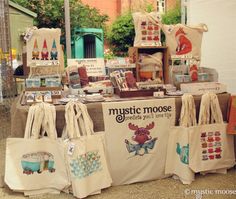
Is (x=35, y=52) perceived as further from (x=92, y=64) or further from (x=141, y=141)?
(x=141, y=141)

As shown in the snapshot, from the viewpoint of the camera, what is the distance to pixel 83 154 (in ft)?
6.52

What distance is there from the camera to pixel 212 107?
2.31 metres

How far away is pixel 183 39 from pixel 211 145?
3.00 ft

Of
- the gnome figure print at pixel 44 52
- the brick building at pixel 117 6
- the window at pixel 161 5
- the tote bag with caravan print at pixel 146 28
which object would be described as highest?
the window at pixel 161 5

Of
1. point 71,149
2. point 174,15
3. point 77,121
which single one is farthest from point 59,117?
point 174,15

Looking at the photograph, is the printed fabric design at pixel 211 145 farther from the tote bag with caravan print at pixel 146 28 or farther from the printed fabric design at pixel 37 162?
the printed fabric design at pixel 37 162

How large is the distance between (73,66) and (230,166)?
1477mm

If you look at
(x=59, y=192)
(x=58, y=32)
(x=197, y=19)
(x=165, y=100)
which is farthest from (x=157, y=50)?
(x=197, y=19)

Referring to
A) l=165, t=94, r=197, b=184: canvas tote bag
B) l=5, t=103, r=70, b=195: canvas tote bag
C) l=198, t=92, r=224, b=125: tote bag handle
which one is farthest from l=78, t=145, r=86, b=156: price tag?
l=198, t=92, r=224, b=125: tote bag handle

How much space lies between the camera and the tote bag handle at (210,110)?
2.26m

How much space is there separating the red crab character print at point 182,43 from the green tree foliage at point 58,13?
3.63m

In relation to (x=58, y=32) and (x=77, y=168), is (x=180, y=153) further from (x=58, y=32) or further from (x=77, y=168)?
(x=58, y=32)

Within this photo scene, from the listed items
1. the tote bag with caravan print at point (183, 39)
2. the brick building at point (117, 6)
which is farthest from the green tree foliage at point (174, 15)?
the tote bag with caravan print at point (183, 39)

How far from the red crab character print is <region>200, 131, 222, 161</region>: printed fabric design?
2.45ft
